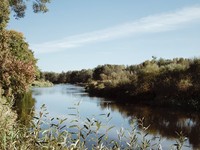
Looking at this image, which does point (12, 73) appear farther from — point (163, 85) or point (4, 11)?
point (163, 85)

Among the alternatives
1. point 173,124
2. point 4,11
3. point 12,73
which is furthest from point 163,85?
point 4,11

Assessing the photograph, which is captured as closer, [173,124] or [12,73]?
[173,124]

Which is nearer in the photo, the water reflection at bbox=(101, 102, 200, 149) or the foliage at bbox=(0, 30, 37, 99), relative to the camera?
the water reflection at bbox=(101, 102, 200, 149)

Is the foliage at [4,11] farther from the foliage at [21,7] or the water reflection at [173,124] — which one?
the water reflection at [173,124]

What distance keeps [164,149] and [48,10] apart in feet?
36.9

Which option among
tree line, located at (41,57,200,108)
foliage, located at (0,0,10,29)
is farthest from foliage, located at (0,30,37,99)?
tree line, located at (41,57,200,108)

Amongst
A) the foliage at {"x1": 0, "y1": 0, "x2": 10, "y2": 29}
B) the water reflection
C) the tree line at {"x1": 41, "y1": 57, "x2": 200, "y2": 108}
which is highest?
the foliage at {"x1": 0, "y1": 0, "x2": 10, "y2": 29}

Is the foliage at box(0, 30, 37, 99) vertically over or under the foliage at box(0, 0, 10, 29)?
under

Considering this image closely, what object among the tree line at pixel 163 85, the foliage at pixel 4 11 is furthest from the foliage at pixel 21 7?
the tree line at pixel 163 85

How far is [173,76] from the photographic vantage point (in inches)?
1316

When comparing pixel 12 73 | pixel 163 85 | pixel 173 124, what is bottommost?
pixel 173 124

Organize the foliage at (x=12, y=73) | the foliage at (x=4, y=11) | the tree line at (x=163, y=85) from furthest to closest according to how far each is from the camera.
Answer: the tree line at (x=163, y=85), the foliage at (x=12, y=73), the foliage at (x=4, y=11)

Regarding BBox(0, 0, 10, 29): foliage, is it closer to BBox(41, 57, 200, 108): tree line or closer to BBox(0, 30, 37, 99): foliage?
BBox(0, 30, 37, 99): foliage

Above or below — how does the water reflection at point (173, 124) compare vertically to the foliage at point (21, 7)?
below
